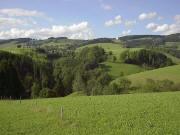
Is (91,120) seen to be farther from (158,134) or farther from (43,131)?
(158,134)

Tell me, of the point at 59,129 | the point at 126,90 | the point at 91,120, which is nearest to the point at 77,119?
the point at 91,120

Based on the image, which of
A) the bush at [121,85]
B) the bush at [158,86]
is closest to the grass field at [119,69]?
the bush at [121,85]

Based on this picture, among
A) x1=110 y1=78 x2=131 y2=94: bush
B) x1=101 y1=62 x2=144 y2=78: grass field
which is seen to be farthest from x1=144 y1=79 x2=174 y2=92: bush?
x1=101 y1=62 x2=144 y2=78: grass field

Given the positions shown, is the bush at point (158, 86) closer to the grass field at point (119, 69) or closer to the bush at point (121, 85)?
the bush at point (121, 85)

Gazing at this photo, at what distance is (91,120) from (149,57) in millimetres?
126009

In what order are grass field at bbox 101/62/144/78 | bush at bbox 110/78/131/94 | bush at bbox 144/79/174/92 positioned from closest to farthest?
bush at bbox 144/79/174/92 → bush at bbox 110/78/131/94 → grass field at bbox 101/62/144/78

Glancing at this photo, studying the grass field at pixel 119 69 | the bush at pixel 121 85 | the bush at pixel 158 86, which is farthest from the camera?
the grass field at pixel 119 69

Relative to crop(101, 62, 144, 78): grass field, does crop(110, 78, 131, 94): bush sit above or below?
below

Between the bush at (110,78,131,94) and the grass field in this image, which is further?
the grass field

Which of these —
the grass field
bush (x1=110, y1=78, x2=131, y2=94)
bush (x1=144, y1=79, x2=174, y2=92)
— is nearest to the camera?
bush (x1=144, y1=79, x2=174, y2=92)

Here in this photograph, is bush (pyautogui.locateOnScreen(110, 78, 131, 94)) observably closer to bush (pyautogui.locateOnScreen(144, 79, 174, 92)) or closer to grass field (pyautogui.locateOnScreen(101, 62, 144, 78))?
bush (pyautogui.locateOnScreen(144, 79, 174, 92))

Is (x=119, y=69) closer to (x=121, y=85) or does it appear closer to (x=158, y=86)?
(x=121, y=85)

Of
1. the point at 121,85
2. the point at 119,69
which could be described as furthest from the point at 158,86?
the point at 119,69

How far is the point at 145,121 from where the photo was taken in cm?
1659
